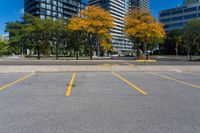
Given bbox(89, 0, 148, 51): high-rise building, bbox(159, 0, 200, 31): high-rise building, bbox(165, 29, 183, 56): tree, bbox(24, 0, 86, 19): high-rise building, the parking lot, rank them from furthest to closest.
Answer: bbox(89, 0, 148, 51): high-rise building
bbox(24, 0, 86, 19): high-rise building
bbox(159, 0, 200, 31): high-rise building
bbox(165, 29, 183, 56): tree
the parking lot

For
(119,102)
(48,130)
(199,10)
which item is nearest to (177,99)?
(119,102)

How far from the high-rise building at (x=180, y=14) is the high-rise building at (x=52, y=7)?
2179 inches

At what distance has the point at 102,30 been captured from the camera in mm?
39312

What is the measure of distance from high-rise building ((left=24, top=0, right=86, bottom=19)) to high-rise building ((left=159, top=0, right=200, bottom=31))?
182ft

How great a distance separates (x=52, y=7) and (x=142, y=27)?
92.8 metres

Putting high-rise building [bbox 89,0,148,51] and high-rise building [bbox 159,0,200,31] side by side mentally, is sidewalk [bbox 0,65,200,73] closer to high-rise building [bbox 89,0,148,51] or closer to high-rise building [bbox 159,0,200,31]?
high-rise building [bbox 159,0,200,31]

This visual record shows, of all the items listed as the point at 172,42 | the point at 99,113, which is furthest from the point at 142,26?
the point at 172,42

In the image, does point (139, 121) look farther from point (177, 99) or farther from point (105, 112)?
point (177, 99)

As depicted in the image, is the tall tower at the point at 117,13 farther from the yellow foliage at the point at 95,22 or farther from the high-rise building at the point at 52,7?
the yellow foliage at the point at 95,22

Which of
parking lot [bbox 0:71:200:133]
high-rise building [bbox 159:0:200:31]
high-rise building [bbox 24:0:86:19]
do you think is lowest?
parking lot [bbox 0:71:200:133]

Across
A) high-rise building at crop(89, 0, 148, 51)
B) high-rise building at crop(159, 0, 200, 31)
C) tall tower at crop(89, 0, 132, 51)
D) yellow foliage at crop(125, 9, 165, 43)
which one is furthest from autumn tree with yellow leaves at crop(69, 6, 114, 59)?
high-rise building at crop(89, 0, 148, 51)

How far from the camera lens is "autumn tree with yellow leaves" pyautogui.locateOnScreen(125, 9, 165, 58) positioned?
38.3 m

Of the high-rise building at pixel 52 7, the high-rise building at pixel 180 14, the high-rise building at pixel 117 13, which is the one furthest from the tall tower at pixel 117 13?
the high-rise building at pixel 180 14

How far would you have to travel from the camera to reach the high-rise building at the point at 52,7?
112125 millimetres
